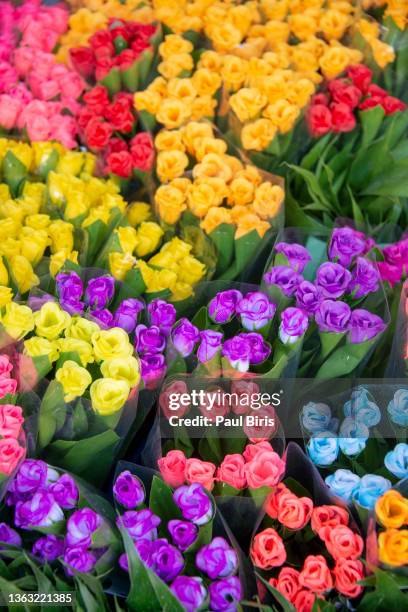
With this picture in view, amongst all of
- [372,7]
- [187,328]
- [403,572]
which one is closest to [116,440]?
[187,328]

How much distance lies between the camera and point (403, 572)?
0.91 metres

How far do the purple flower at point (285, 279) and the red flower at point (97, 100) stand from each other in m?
0.66

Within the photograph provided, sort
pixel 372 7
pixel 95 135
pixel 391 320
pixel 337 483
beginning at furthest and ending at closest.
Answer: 1. pixel 372 7
2. pixel 95 135
3. pixel 391 320
4. pixel 337 483

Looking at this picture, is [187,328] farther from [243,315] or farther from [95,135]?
[95,135]

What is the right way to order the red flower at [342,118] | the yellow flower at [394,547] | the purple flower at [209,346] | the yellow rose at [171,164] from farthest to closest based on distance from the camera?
1. the red flower at [342,118]
2. the yellow rose at [171,164]
3. the purple flower at [209,346]
4. the yellow flower at [394,547]

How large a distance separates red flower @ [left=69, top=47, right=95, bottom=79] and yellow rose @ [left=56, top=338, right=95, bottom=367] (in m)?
0.85

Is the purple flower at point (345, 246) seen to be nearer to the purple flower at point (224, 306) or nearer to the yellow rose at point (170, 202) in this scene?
the purple flower at point (224, 306)

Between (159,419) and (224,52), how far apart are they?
0.99 metres

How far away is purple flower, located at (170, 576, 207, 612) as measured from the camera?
0.90m

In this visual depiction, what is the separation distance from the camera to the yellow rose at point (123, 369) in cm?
106

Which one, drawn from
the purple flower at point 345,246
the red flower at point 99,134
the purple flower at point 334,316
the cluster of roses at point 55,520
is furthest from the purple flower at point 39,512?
the red flower at point 99,134

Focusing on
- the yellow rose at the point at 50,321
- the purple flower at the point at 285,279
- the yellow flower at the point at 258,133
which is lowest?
the yellow rose at the point at 50,321

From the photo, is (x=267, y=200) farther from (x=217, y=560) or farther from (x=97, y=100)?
(x=217, y=560)

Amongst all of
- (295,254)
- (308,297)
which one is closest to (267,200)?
(295,254)
